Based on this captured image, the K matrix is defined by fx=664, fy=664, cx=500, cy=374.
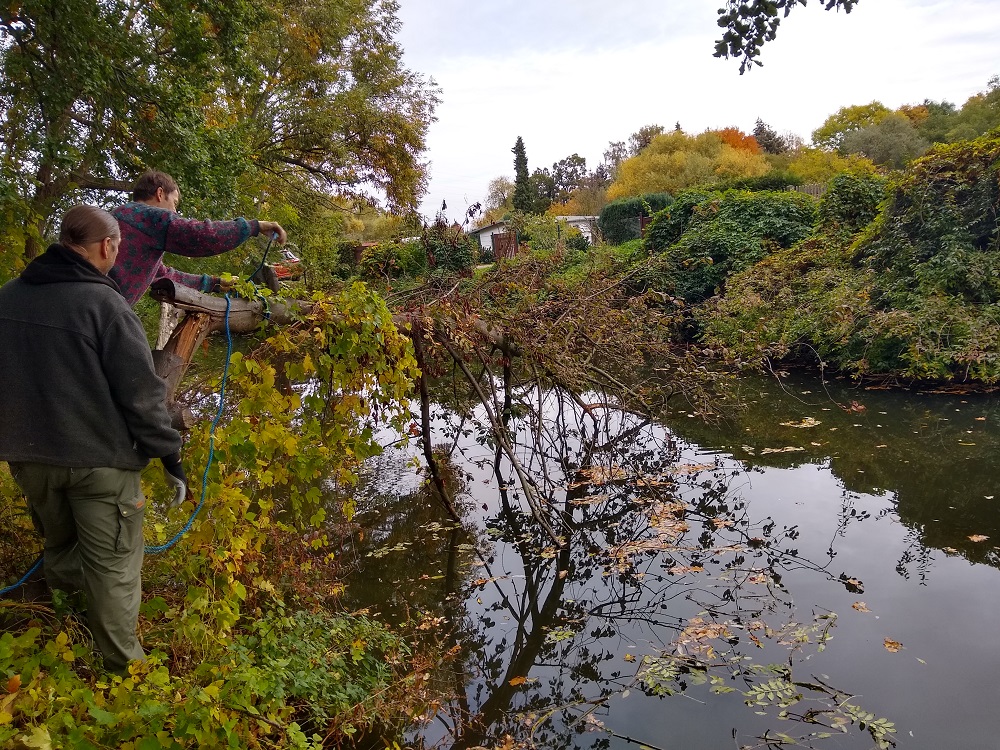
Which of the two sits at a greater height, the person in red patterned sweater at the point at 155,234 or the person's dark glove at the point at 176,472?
the person in red patterned sweater at the point at 155,234

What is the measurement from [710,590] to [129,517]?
418 cm

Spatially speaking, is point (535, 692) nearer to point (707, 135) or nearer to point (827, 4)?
point (827, 4)

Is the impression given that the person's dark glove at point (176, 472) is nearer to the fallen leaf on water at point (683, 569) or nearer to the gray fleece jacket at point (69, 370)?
the gray fleece jacket at point (69, 370)

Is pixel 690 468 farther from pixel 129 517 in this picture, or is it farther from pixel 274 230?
pixel 129 517

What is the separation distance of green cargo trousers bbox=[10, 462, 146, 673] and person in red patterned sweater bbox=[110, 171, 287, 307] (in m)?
0.95

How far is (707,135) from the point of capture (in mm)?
37938

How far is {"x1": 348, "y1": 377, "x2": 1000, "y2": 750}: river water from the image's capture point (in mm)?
3852

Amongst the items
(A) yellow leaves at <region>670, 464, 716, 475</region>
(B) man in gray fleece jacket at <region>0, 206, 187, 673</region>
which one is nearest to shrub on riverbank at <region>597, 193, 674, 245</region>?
(A) yellow leaves at <region>670, 464, 716, 475</region>

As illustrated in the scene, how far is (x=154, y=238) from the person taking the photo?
118 inches

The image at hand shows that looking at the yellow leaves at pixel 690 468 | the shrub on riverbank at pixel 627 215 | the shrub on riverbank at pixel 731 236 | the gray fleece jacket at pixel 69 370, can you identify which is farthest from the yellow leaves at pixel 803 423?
the shrub on riverbank at pixel 627 215

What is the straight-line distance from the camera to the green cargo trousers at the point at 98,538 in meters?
2.45

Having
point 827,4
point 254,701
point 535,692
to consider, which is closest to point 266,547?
point 254,701

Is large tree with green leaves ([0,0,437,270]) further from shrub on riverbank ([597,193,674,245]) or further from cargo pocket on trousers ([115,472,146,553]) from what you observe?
shrub on riverbank ([597,193,674,245])

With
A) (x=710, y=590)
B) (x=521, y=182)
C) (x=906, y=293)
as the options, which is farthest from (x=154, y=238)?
(x=521, y=182)
